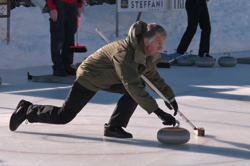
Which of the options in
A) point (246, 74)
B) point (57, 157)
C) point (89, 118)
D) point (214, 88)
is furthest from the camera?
point (246, 74)

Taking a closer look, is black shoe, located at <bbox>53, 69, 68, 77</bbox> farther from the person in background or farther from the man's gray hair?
the man's gray hair

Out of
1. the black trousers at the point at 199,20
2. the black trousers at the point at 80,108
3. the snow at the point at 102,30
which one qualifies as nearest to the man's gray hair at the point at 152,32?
the black trousers at the point at 80,108

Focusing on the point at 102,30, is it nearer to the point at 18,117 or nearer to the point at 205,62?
the point at 205,62

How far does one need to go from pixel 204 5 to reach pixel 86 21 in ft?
15.3

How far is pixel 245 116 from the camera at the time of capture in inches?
184

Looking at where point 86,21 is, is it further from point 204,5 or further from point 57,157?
point 57,157

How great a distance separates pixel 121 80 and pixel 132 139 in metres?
0.60

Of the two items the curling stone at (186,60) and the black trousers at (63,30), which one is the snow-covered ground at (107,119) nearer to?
the curling stone at (186,60)

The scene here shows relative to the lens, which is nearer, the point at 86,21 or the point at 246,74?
the point at 246,74

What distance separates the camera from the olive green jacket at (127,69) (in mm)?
3281

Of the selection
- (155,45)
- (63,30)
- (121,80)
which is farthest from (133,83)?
(63,30)

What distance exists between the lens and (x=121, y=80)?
3.32m

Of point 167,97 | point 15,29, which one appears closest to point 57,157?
point 167,97

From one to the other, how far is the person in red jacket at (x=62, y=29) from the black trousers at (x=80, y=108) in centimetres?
313
